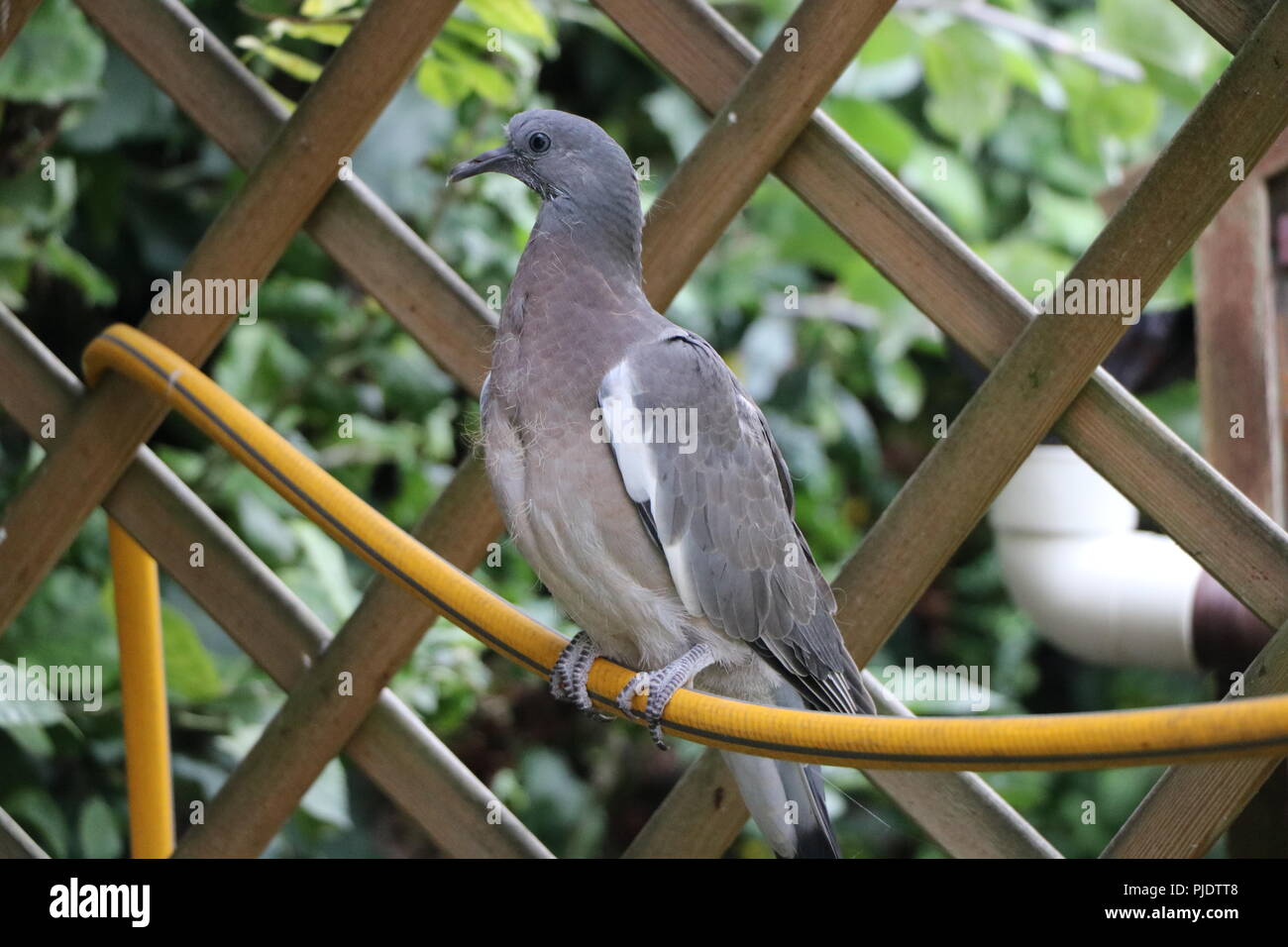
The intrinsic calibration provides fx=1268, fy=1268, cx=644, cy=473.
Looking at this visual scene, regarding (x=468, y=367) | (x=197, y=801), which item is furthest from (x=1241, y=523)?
(x=197, y=801)

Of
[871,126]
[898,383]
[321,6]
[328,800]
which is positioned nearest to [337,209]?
[321,6]

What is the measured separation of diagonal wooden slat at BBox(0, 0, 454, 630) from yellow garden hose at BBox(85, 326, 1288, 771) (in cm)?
13

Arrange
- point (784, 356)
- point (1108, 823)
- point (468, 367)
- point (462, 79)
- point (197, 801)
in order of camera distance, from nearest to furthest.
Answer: point (468, 367), point (462, 79), point (197, 801), point (784, 356), point (1108, 823)

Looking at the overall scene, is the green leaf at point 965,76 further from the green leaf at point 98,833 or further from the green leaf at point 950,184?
the green leaf at point 98,833

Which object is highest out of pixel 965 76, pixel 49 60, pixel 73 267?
pixel 965 76

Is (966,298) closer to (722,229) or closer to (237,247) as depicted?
(722,229)

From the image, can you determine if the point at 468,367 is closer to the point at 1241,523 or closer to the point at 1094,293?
the point at 1094,293

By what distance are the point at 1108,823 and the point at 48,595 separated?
2.73m

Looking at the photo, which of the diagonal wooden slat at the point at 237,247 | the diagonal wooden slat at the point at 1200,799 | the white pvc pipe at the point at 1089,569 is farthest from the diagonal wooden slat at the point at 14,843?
the white pvc pipe at the point at 1089,569

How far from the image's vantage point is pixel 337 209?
4.72ft

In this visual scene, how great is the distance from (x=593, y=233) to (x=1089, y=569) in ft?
3.98

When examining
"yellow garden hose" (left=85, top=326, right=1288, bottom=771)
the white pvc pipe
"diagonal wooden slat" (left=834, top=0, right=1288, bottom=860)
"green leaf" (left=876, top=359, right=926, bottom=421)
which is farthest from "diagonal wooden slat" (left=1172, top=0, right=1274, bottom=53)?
"green leaf" (left=876, top=359, right=926, bottom=421)

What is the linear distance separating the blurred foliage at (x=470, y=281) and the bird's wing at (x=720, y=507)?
0.84 ft

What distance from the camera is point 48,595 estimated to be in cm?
171
